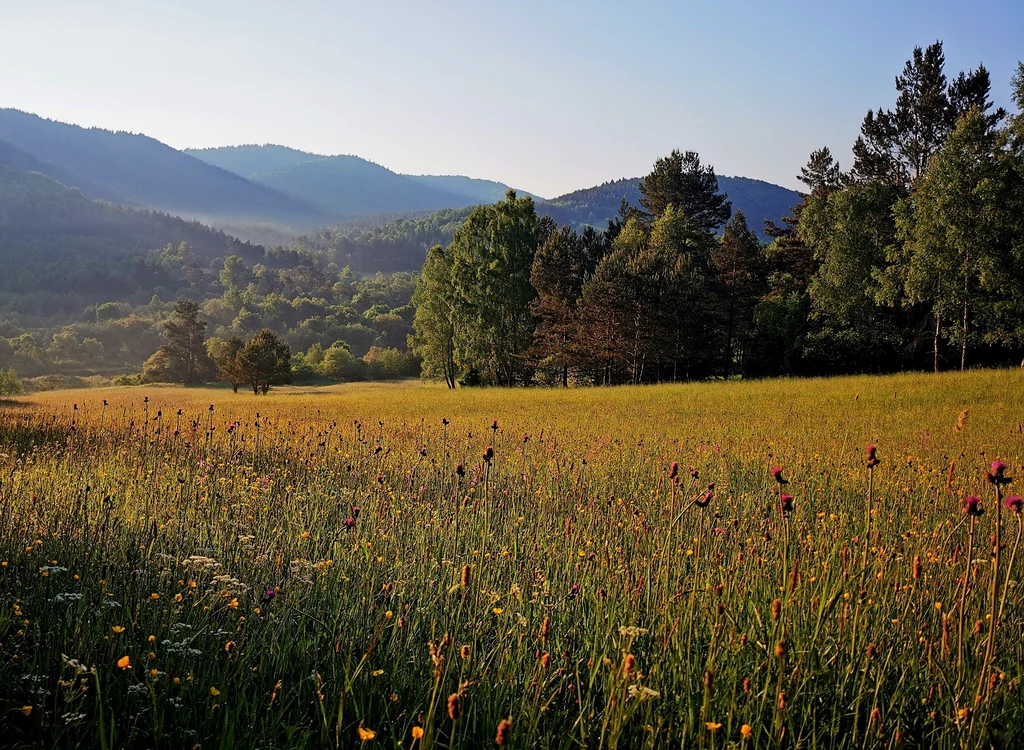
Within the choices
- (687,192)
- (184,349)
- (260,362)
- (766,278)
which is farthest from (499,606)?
(184,349)

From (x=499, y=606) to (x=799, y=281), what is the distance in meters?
46.3

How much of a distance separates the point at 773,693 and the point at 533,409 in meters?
17.3

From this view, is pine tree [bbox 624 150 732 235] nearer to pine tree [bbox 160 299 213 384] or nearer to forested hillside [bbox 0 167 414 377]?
forested hillside [bbox 0 167 414 377]

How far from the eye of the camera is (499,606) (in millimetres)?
3693

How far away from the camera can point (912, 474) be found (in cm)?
796

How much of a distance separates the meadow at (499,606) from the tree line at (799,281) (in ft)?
86.2

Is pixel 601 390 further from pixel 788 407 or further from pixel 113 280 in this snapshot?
pixel 113 280

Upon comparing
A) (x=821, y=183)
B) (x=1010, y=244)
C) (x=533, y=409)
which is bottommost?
(x=533, y=409)

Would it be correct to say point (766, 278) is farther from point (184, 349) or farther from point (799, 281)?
point (184, 349)

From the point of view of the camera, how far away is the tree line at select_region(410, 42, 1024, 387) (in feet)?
96.4

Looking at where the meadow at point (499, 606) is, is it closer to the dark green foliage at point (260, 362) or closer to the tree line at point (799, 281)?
the tree line at point (799, 281)

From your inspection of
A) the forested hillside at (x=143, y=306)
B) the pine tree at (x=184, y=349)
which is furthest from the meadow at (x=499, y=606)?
the forested hillside at (x=143, y=306)

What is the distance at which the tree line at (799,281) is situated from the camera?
29391mm

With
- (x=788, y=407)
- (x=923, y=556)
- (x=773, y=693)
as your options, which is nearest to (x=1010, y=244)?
(x=788, y=407)
